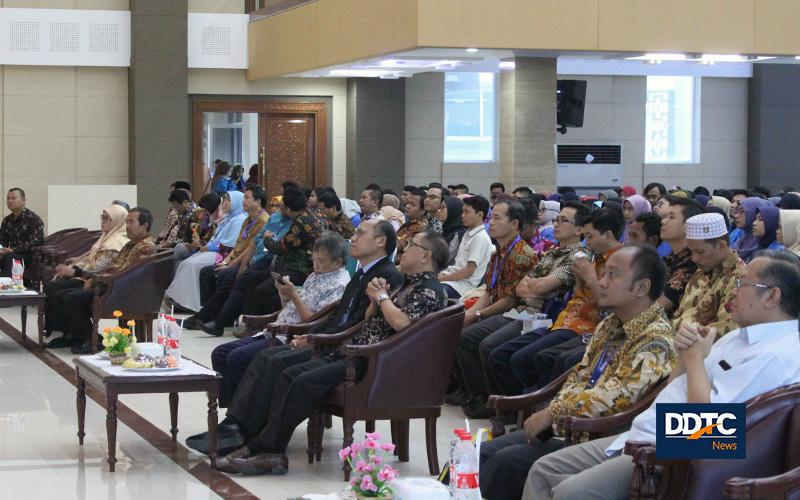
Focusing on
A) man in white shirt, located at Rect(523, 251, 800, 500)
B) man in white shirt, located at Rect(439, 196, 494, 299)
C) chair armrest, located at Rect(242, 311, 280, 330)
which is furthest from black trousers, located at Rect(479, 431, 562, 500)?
man in white shirt, located at Rect(439, 196, 494, 299)

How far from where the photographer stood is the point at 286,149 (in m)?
18.4

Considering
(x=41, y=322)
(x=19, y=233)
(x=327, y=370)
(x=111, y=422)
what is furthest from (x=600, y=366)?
(x=19, y=233)

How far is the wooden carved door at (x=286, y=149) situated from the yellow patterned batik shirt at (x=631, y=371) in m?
13.8

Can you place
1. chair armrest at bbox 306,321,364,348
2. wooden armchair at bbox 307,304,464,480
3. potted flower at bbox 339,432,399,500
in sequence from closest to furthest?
potted flower at bbox 339,432,399,500 < wooden armchair at bbox 307,304,464,480 < chair armrest at bbox 306,321,364,348

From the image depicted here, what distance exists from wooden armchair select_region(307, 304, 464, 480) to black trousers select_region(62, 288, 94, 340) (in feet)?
15.2

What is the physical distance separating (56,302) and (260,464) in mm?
5312

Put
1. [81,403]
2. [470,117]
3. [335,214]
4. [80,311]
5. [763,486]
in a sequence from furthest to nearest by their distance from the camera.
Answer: [470,117] < [335,214] < [80,311] < [81,403] < [763,486]

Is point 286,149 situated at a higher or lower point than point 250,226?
higher

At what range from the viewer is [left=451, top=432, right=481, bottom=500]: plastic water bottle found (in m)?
3.78

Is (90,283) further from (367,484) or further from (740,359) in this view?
(740,359)

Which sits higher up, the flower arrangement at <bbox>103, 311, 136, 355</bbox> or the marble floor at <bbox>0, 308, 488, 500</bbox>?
the flower arrangement at <bbox>103, 311, 136, 355</bbox>

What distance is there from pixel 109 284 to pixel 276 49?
704 centimetres

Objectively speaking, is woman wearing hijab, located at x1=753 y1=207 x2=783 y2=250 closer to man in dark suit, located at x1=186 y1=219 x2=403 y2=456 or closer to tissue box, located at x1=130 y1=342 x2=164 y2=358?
man in dark suit, located at x1=186 y1=219 x2=403 y2=456

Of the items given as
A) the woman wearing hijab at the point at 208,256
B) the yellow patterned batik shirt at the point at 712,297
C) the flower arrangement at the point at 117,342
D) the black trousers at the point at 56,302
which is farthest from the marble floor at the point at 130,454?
the woman wearing hijab at the point at 208,256
